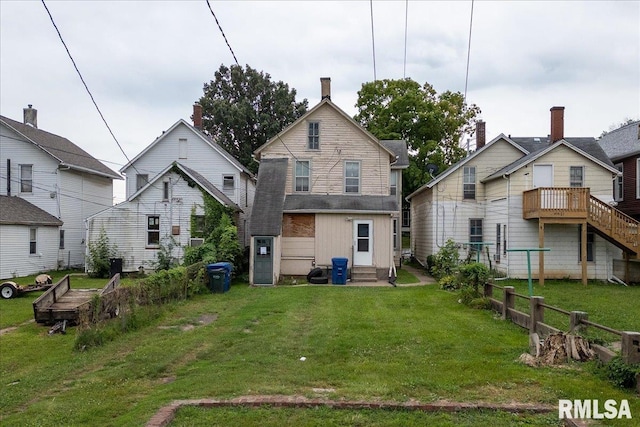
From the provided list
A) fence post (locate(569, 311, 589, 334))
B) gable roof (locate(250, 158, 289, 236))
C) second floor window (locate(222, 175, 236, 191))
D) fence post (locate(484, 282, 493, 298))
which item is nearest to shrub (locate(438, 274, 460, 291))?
fence post (locate(484, 282, 493, 298))

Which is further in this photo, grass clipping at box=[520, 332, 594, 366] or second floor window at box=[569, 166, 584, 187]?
second floor window at box=[569, 166, 584, 187]

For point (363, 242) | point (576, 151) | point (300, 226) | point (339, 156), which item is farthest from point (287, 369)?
point (576, 151)

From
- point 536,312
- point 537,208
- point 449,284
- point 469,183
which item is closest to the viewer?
point 536,312

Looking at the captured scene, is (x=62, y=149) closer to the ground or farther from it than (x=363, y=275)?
farther from it

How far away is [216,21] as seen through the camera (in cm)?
918

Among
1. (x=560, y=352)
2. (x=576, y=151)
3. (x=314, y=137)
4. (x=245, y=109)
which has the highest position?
(x=245, y=109)

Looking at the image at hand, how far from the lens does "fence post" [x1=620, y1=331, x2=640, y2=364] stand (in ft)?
20.5

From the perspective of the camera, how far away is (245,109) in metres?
46.3

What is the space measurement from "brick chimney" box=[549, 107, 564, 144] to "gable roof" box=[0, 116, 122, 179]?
2625cm

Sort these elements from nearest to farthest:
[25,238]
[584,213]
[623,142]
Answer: [584,213] → [25,238] → [623,142]

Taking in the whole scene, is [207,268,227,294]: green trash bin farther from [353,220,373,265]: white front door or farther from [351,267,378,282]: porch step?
[353,220,373,265]: white front door

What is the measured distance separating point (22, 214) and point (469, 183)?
23.3 meters

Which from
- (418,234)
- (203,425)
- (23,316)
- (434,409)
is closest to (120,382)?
(203,425)

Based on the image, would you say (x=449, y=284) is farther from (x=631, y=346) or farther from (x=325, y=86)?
(x=325, y=86)
